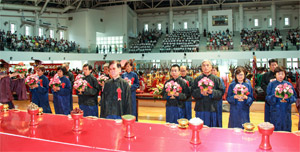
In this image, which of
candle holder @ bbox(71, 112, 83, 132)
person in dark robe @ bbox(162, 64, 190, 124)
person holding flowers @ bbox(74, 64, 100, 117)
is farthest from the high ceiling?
candle holder @ bbox(71, 112, 83, 132)

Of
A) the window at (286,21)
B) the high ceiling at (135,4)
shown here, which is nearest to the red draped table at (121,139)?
the high ceiling at (135,4)

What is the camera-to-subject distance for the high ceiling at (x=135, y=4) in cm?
2214

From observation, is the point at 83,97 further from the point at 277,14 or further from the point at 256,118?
the point at 277,14

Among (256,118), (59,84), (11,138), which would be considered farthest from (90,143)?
(256,118)

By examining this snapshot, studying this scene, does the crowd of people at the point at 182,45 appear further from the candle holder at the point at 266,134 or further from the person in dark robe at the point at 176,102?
the candle holder at the point at 266,134

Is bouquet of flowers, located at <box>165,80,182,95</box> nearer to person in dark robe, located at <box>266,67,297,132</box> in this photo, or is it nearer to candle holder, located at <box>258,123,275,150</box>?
person in dark robe, located at <box>266,67,297,132</box>

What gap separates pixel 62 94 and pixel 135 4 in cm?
2534

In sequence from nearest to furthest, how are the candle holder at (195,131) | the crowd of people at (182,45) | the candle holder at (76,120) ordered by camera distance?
the candle holder at (195,131)
the candle holder at (76,120)
the crowd of people at (182,45)

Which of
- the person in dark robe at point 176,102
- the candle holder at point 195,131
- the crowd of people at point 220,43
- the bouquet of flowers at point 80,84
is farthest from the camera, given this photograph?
the crowd of people at point 220,43

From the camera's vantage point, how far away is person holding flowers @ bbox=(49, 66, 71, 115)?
5820 mm

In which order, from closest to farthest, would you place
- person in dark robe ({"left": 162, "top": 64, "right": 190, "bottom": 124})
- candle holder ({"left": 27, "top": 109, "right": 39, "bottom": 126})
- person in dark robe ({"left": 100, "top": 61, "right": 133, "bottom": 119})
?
1. candle holder ({"left": 27, "top": 109, "right": 39, "bottom": 126})
2. person in dark robe ({"left": 100, "top": 61, "right": 133, "bottom": 119})
3. person in dark robe ({"left": 162, "top": 64, "right": 190, "bottom": 124})

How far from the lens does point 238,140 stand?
2287mm

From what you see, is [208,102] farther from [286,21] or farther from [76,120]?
[286,21]

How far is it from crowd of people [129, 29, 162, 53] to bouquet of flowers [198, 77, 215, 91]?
17921mm
